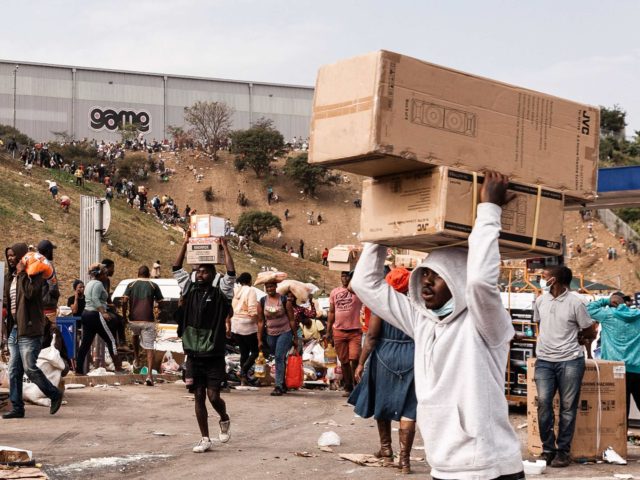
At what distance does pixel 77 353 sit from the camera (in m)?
16.8

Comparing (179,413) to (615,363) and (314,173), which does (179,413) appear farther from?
(314,173)

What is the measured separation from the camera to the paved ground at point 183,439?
9305 mm

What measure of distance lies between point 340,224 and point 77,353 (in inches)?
2734

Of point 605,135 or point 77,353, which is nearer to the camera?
point 77,353

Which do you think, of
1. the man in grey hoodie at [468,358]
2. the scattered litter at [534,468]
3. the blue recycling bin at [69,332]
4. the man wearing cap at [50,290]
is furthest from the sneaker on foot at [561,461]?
the blue recycling bin at [69,332]

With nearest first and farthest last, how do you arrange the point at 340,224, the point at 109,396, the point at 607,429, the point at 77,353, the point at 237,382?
the point at 607,429
the point at 109,396
the point at 77,353
the point at 237,382
the point at 340,224

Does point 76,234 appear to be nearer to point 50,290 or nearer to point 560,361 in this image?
point 50,290

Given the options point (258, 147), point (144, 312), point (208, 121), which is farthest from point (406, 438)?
point (208, 121)

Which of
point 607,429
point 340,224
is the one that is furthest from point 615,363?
point 340,224

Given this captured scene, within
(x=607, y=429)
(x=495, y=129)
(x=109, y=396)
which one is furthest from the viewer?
(x=109, y=396)

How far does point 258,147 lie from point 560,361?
83937mm

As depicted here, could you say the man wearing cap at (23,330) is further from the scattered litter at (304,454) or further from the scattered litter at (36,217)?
the scattered litter at (36,217)

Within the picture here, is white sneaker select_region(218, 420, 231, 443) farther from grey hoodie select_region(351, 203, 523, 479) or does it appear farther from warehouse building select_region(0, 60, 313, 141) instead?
warehouse building select_region(0, 60, 313, 141)

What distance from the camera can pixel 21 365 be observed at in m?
12.1
